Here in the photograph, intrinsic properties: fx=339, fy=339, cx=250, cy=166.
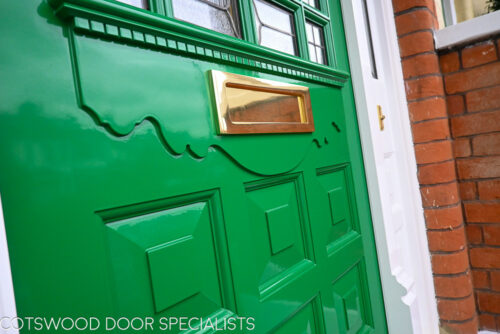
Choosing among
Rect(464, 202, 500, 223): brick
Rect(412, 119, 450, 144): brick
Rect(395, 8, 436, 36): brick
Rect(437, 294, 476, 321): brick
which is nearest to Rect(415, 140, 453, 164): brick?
Rect(412, 119, 450, 144): brick

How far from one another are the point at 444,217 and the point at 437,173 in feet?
0.63

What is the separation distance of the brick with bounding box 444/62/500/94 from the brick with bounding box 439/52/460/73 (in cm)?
2

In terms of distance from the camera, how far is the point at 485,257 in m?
1.49

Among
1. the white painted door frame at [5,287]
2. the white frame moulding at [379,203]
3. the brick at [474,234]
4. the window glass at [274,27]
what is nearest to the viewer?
the white painted door frame at [5,287]

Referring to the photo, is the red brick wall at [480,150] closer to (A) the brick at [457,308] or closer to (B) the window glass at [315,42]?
(A) the brick at [457,308]

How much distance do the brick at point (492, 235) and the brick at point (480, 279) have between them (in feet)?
0.47

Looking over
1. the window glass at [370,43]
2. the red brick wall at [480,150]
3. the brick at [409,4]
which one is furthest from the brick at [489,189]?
the brick at [409,4]

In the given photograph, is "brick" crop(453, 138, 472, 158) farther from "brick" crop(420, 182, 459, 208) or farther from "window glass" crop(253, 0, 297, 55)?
"window glass" crop(253, 0, 297, 55)

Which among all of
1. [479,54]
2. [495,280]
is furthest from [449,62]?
[495,280]

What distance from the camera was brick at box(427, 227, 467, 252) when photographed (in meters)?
1.46

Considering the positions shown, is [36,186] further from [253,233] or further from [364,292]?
[364,292]

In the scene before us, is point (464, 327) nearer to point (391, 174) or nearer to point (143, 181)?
point (391, 174)

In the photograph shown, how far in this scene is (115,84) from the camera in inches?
22.0

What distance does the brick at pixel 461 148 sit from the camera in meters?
1.47
